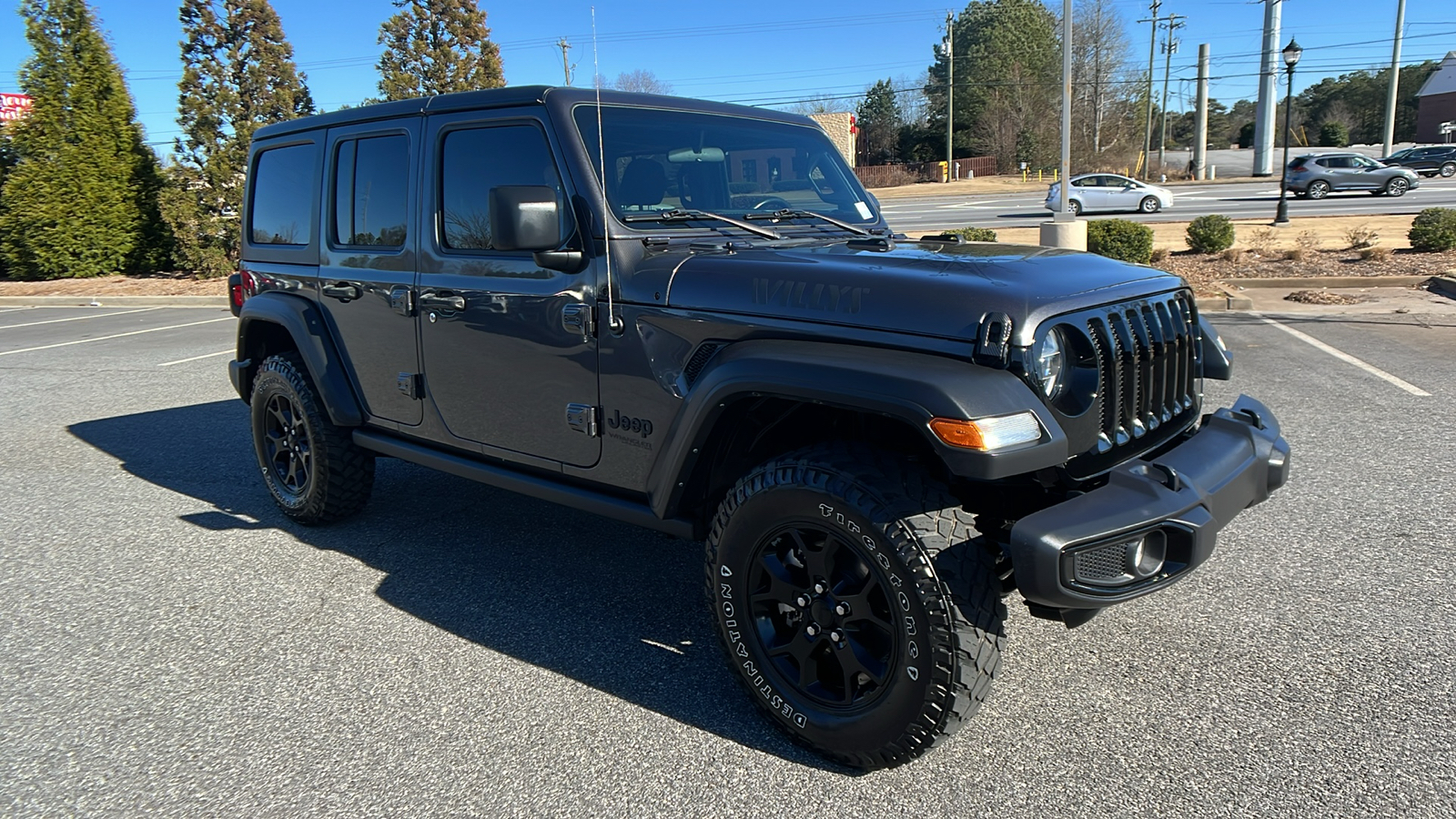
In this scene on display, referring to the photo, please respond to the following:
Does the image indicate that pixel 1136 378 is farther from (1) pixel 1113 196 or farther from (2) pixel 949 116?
(2) pixel 949 116

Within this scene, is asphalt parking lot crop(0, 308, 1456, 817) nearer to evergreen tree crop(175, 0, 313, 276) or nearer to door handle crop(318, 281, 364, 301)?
door handle crop(318, 281, 364, 301)

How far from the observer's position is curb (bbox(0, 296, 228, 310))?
1658cm

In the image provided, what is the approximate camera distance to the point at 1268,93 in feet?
146

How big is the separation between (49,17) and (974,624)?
915 inches

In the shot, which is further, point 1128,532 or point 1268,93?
point 1268,93

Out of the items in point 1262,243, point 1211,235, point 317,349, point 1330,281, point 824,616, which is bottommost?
point 1330,281

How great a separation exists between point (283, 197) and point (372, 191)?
0.95 m

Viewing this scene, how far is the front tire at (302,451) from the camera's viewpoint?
4434 millimetres

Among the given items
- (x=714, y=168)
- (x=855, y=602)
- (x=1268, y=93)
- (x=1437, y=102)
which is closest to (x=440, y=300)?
(x=714, y=168)

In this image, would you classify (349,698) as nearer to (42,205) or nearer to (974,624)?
(974,624)

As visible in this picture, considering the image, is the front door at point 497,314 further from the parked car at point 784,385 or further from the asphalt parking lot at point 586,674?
the asphalt parking lot at point 586,674

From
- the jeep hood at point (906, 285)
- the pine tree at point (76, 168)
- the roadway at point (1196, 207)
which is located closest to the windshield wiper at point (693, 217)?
the jeep hood at point (906, 285)

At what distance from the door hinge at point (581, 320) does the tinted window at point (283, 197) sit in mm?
1949

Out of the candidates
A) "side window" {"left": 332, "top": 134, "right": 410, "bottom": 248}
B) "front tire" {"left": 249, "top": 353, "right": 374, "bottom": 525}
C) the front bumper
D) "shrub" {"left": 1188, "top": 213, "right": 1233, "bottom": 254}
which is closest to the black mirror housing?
"side window" {"left": 332, "top": 134, "right": 410, "bottom": 248}
